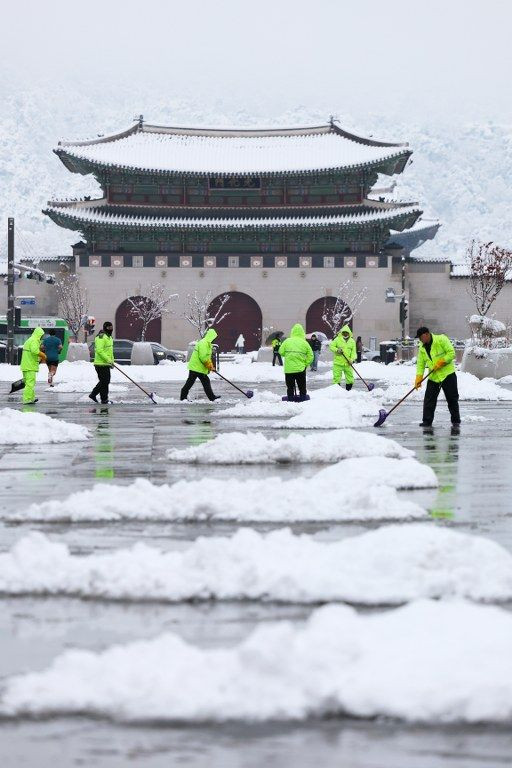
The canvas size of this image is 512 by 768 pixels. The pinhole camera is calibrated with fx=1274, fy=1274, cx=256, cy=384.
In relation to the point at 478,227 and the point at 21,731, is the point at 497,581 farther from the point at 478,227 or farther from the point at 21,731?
the point at 478,227

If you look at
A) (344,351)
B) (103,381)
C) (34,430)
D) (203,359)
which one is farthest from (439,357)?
(103,381)

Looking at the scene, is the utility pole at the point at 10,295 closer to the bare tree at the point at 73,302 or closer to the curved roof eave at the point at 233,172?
the curved roof eave at the point at 233,172

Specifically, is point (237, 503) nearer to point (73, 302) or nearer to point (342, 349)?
point (342, 349)

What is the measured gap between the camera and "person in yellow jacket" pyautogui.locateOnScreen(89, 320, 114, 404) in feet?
74.9

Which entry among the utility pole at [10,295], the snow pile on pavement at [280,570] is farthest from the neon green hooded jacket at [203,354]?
the utility pole at [10,295]

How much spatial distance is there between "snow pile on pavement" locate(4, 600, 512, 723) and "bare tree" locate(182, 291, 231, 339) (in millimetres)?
62635

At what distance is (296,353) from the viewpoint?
868 inches

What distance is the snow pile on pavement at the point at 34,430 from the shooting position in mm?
14406

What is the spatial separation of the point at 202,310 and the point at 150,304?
3.18m

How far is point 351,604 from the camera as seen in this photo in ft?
18.4

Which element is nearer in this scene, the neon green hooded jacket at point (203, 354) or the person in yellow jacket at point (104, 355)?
the neon green hooded jacket at point (203, 354)

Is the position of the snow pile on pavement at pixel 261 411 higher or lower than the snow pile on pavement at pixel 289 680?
lower

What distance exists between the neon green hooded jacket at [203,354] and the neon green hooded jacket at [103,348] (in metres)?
1.48

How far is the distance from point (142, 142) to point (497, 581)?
66.1 meters
